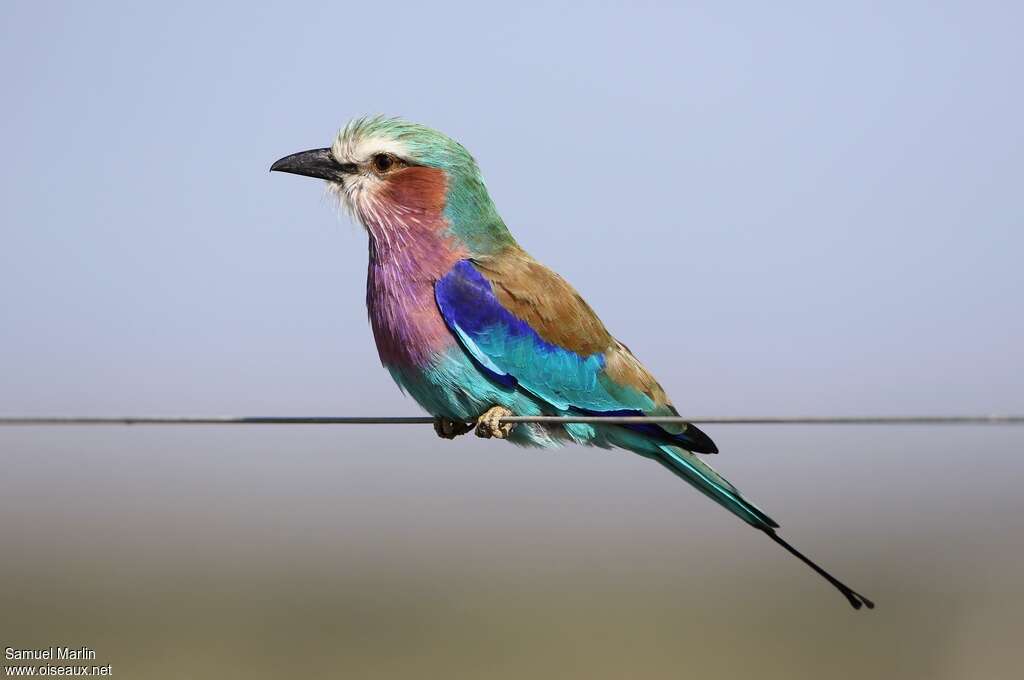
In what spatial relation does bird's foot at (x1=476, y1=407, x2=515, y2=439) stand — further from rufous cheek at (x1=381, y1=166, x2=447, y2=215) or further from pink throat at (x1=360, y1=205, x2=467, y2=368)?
rufous cheek at (x1=381, y1=166, x2=447, y2=215)

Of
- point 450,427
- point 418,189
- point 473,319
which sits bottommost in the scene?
point 450,427

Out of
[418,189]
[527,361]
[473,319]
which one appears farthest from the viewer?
[418,189]

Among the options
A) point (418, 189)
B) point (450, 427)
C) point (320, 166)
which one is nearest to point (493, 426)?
point (450, 427)

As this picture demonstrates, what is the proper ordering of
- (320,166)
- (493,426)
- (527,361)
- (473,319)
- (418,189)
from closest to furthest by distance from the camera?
(493,426)
(473,319)
(527,361)
(418,189)
(320,166)

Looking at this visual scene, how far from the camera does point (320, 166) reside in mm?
5855

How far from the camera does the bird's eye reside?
579cm

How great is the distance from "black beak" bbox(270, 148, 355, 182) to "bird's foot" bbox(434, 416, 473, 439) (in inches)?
47.2

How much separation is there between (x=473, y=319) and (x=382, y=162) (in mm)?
907

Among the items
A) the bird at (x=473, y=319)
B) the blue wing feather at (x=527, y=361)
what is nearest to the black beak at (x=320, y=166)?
the bird at (x=473, y=319)

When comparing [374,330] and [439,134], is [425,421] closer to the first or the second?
[374,330]

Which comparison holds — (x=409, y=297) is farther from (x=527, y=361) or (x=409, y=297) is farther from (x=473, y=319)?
(x=527, y=361)

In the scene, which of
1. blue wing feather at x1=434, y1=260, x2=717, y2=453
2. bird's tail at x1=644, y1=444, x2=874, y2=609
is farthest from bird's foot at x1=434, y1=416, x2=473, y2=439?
bird's tail at x1=644, y1=444, x2=874, y2=609

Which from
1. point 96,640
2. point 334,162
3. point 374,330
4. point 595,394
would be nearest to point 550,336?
point 595,394

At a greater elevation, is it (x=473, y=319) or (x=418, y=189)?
(x=418, y=189)
